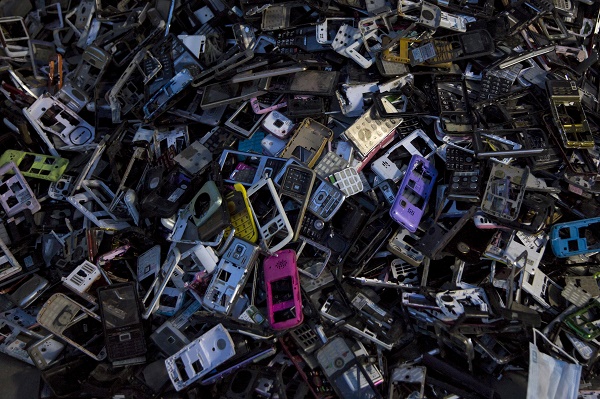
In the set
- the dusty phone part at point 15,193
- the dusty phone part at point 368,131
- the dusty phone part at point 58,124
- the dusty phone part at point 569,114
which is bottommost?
the dusty phone part at point 569,114

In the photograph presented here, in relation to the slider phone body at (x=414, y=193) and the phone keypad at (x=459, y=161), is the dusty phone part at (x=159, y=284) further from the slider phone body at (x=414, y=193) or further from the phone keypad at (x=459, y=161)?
the phone keypad at (x=459, y=161)

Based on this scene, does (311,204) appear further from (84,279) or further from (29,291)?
(29,291)

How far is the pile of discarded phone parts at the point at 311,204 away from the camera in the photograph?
31.3 feet

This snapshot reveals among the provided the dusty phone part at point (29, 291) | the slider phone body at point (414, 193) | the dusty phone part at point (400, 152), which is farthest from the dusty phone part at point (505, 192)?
the dusty phone part at point (29, 291)

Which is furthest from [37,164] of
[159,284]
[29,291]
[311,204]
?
[311,204]

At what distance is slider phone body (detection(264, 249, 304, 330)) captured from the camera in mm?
9531

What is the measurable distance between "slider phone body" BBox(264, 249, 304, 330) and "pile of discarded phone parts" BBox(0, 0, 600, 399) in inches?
1.5

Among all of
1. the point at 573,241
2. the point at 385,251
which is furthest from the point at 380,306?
the point at 573,241

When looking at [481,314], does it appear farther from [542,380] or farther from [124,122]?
[124,122]

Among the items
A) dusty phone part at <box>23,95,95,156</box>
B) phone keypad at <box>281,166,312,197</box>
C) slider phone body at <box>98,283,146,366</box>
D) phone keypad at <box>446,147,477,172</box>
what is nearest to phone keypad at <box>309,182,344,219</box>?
phone keypad at <box>281,166,312,197</box>

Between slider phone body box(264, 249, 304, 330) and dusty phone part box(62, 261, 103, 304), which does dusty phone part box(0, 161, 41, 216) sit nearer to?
dusty phone part box(62, 261, 103, 304)

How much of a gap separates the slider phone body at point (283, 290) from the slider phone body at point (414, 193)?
1834mm

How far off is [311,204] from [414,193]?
172 cm

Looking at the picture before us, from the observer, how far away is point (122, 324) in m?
9.99
